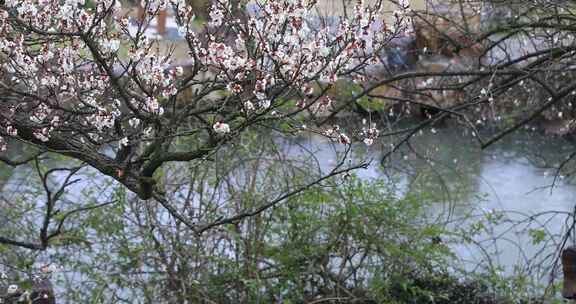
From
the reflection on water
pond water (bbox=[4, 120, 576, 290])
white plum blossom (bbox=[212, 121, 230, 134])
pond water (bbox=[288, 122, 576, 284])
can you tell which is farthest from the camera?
the reflection on water

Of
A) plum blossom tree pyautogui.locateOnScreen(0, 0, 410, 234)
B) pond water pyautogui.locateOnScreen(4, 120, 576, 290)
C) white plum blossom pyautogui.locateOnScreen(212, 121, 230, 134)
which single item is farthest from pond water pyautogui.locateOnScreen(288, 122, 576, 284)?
white plum blossom pyautogui.locateOnScreen(212, 121, 230, 134)

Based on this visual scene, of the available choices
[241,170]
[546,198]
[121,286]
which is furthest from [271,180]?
[546,198]

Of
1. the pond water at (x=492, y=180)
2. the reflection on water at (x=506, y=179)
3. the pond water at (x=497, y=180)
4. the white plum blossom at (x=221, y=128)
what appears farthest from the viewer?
the reflection on water at (x=506, y=179)

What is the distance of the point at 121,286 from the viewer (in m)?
4.87

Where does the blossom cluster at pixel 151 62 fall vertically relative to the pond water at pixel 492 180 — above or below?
below

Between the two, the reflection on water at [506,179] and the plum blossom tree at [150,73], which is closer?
the plum blossom tree at [150,73]

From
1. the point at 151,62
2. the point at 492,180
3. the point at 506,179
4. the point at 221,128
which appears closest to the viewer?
the point at 221,128

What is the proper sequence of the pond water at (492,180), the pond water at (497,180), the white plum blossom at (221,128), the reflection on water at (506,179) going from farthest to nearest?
the reflection on water at (506,179), the pond water at (497,180), the pond water at (492,180), the white plum blossom at (221,128)

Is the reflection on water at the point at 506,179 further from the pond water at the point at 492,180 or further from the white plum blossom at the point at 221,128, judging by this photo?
the white plum blossom at the point at 221,128

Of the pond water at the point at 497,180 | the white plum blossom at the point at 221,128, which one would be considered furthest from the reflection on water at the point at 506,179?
the white plum blossom at the point at 221,128

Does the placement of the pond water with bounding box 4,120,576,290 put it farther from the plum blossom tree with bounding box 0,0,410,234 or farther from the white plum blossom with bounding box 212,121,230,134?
the white plum blossom with bounding box 212,121,230,134

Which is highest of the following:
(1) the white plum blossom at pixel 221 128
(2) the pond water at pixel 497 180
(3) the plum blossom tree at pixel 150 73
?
(2) the pond water at pixel 497 180

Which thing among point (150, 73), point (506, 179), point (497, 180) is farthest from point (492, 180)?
point (150, 73)

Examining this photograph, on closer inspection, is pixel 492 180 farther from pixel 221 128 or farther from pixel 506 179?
pixel 221 128
